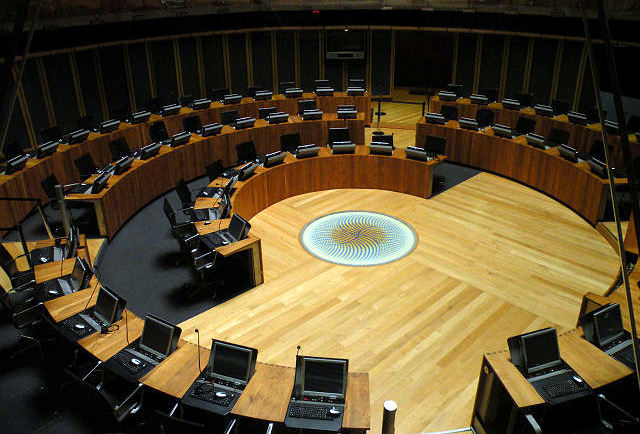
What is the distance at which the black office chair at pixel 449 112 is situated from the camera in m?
12.1

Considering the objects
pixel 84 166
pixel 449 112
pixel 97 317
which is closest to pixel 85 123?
pixel 84 166

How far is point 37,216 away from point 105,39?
4492 mm

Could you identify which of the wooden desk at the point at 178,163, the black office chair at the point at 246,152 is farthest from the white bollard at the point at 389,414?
the black office chair at the point at 246,152

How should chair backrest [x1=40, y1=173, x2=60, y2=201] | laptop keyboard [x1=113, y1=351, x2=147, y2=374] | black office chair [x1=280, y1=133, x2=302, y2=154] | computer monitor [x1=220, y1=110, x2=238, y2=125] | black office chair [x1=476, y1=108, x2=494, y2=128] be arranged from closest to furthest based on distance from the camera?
laptop keyboard [x1=113, y1=351, x2=147, y2=374]
chair backrest [x1=40, y1=173, x2=60, y2=201]
black office chair [x1=280, y1=133, x2=302, y2=154]
computer monitor [x1=220, y1=110, x2=238, y2=125]
black office chair [x1=476, y1=108, x2=494, y2=128]

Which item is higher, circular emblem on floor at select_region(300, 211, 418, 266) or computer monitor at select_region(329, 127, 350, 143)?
computer monitor at select_region(329, 127, 350, 143)

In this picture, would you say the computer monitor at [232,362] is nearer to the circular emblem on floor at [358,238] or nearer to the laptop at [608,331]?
the laptop at [608,331]

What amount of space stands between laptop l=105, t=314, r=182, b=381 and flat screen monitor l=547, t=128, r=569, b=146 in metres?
8.73

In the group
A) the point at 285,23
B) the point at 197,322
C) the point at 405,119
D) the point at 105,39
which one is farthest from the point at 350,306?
the point at 285,23

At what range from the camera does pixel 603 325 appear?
5.05 metres

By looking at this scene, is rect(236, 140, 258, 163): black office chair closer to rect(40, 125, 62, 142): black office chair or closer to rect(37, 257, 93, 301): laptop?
rect(40, 125, 62, 142): black office chair

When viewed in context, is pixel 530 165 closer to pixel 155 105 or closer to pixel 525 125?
pixel 525 125

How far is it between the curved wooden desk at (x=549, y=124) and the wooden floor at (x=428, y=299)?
1960 mm

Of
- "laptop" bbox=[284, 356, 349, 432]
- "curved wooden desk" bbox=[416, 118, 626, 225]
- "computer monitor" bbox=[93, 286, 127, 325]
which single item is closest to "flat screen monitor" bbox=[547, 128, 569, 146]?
"curved wooden desk" bbox=[416, 118, 626, 225]

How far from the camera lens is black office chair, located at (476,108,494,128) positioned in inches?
467
